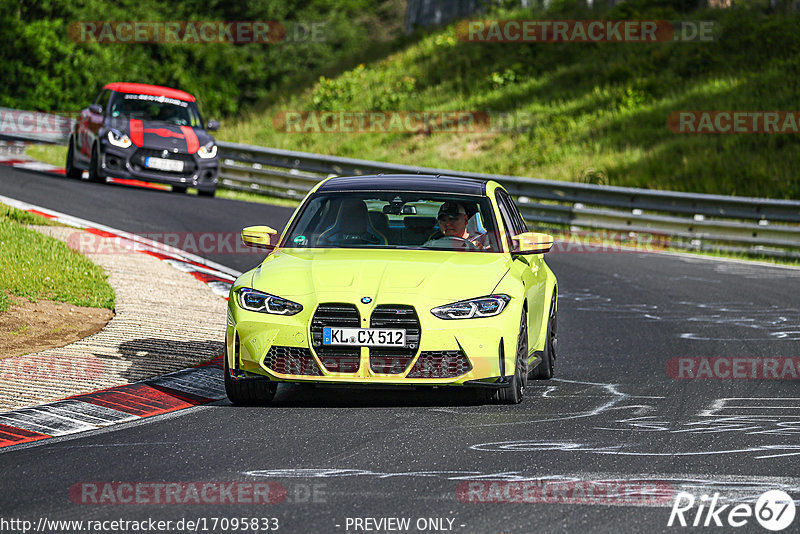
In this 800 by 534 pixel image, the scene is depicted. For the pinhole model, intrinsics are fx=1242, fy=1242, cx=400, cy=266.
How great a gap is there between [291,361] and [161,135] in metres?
15.4

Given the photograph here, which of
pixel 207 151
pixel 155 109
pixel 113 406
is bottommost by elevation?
pixel 113 406

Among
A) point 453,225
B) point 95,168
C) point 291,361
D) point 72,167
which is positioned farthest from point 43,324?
point 72,167

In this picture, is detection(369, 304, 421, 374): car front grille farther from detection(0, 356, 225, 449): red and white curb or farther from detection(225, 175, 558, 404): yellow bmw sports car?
detection(0, 356, 225, 449): red and white curb

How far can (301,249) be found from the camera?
28.2ft

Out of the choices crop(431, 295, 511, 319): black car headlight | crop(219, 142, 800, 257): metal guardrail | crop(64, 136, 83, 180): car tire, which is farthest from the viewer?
crop(64, 136, 83, 180): car tire

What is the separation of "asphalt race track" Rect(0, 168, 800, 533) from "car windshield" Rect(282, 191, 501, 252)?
1044mm

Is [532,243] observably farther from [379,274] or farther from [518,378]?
[379,274]

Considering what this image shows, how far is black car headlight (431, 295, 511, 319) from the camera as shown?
24.9ft

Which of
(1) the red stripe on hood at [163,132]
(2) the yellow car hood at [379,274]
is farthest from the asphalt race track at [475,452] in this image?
(1) the red stripe on hood at [163,132]

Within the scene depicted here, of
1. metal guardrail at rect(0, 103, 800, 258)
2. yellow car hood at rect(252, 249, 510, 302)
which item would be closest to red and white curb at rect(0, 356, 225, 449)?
yellow car hood at rect(252, 249, 510, 302)

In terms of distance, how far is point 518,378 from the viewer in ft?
26.2

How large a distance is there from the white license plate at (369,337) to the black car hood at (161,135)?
15310 millimetres

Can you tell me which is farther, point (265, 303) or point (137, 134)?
point (137, 134)

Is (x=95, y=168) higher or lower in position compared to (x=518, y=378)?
higher
